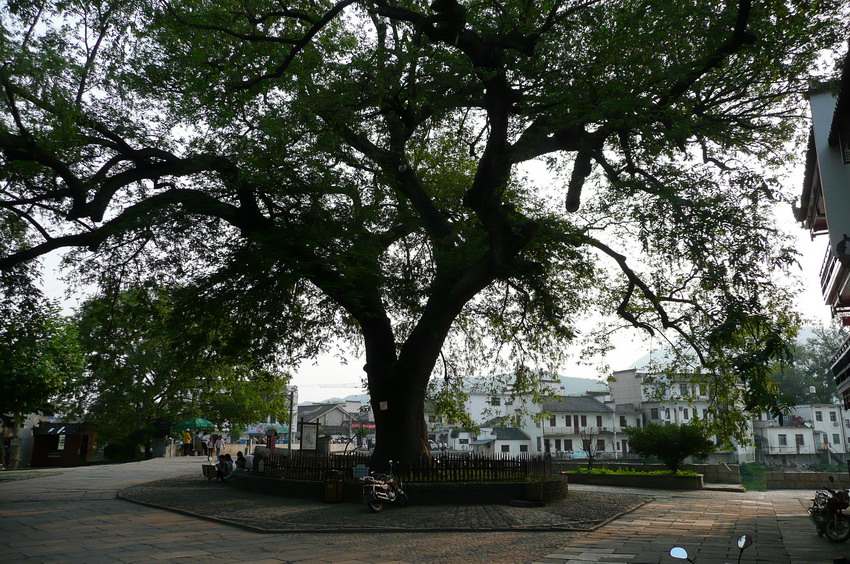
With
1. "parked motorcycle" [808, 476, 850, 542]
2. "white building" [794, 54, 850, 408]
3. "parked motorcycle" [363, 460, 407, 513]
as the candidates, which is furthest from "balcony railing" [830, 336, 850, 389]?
"parked motorcycle" [363, 460, 407, 513]

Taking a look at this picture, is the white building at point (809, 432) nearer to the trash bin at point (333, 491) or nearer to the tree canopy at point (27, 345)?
the trash bin at point (333, 491)

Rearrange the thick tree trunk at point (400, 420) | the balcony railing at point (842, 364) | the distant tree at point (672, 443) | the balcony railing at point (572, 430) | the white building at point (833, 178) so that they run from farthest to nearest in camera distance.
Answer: the balcony railing at point (572, 430)
the distant tree at point (672, 443)
the thick tree trunk at point (400, 420)
the balcony railing at point (842, 364)
the white building at point (833, 178)

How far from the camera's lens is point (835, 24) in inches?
440

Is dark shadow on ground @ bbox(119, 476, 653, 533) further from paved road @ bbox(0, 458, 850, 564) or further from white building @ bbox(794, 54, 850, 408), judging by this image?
white building @ bbox(794, 54, 850, 408)

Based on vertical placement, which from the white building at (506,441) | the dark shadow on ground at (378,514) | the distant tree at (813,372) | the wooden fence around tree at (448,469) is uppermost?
the distant tree at (813,372)

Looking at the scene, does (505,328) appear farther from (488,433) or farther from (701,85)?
(488,433)

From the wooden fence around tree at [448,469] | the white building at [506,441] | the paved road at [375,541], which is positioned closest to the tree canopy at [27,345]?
the paved road at [375,541]

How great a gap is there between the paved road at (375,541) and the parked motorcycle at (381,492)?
95.7 inches

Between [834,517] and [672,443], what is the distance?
13629 millimetres

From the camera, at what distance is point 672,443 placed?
23.3 metres

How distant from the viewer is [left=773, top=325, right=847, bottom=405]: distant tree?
67.4 meters

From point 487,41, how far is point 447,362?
522 inches

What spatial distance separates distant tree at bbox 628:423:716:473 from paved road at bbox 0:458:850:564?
8848mm

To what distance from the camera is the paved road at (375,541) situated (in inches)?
335
